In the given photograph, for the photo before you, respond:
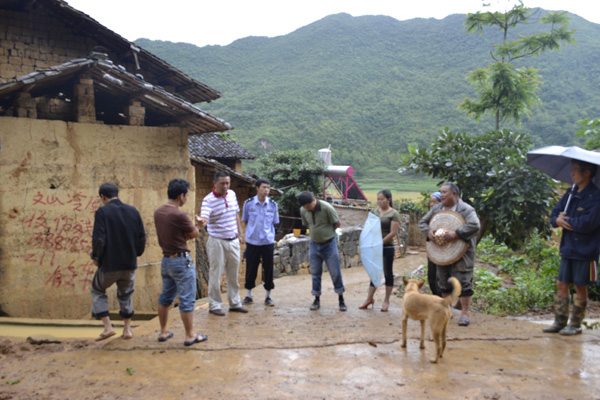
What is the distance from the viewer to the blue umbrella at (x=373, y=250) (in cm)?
689

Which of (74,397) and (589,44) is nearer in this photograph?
(74,397)

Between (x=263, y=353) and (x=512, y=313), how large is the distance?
4684 millimetres

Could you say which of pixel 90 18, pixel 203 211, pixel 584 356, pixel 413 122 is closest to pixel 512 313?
pixel 584 356

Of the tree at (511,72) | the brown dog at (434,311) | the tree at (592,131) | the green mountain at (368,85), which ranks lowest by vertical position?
the brown dog at (434,311)

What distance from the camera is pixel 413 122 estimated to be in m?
54.0

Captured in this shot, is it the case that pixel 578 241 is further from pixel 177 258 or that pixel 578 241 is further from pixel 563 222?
pixel 177 258

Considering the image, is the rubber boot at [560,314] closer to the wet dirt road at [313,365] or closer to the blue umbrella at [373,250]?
the wet dirt road at [313,365]

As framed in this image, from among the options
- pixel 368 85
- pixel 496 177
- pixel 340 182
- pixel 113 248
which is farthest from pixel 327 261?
pixel 368 85

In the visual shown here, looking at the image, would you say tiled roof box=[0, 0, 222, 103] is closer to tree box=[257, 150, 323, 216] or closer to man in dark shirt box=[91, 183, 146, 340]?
man in dark shirt box=[91, 183, 146, 340]

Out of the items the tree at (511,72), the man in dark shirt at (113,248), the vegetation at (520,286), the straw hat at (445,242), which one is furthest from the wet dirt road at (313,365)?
the tree at (511,72)

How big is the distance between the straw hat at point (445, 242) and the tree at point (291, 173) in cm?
2063

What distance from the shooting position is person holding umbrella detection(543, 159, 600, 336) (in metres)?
5.17

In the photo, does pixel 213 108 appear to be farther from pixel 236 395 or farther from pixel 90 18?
pixel 236 395

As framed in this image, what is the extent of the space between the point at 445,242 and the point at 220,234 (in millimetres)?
3048
